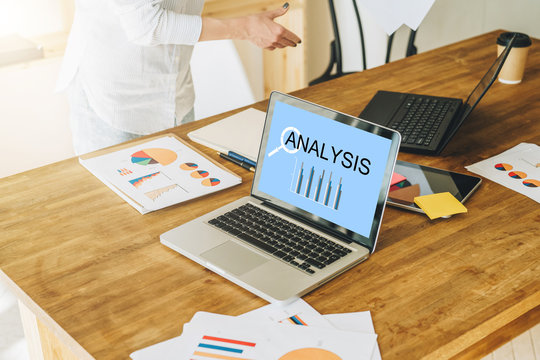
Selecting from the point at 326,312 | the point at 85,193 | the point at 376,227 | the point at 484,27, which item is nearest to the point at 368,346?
the point at 326,312

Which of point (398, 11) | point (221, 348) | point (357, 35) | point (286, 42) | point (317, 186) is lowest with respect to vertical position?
point (357, 35)

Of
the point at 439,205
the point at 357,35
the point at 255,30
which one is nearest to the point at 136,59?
the point at 255,30

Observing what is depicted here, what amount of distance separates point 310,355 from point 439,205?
0.49 m

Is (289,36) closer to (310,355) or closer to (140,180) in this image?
(140,180)

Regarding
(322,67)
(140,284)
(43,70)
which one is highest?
(140,284)

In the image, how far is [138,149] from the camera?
1.48 metres

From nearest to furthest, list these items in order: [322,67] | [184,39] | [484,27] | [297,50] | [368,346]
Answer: [368,346] < [184,39] < [484,27] < [297,50] < [322,67]

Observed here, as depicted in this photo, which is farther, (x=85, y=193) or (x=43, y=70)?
(x=43, y=70)

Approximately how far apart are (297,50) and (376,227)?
2492 millimetres

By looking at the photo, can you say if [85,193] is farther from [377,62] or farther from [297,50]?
[377,62]

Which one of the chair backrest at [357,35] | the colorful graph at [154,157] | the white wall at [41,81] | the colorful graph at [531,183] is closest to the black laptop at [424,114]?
the colorful graph at [531,183]

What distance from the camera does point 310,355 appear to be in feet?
2.94

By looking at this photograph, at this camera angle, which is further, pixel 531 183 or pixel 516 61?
pixel 516 61

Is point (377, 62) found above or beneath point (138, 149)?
beneath
